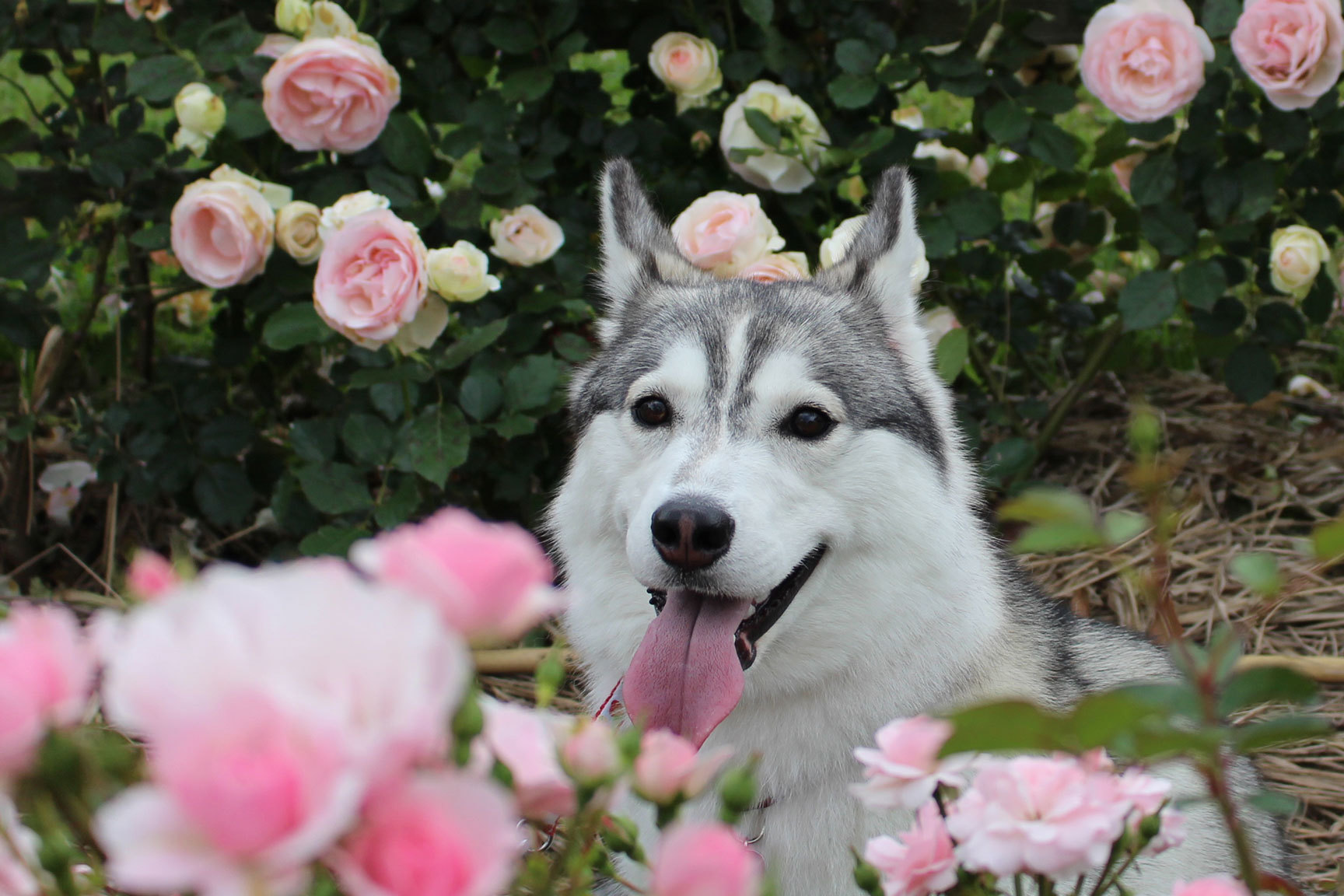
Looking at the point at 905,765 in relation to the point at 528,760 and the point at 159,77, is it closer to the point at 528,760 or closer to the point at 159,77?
the point at 528,760

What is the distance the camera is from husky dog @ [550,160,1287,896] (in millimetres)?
2211

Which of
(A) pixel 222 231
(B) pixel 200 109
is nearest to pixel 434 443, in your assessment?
(A) pixel 222 231

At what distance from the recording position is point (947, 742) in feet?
2.62

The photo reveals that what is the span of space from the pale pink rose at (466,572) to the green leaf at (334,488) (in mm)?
2640

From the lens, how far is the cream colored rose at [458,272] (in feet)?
9.48

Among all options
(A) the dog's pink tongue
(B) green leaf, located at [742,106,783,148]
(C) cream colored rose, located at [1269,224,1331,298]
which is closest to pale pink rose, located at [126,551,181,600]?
(A) the dog's pink tongue

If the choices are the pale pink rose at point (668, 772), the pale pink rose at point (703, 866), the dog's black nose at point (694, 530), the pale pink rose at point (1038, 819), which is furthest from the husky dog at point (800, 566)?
the pale pink rose at point (703, 866)

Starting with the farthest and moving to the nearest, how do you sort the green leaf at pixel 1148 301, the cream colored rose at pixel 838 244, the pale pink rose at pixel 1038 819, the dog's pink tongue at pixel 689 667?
1. the green leaf at pixel 1148 301
2. the cream colored rose at pixel 838 244
3. the dog's pink tongue at pixel 689 667
4. the pale pink rose at pixel 1038 819

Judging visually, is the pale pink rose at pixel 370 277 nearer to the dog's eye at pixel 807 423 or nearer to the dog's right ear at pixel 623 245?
the dog's right ear at pixel 623 245

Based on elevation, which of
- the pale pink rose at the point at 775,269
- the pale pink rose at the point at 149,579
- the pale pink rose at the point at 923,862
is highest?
the pale pink rose at the point at 149,579

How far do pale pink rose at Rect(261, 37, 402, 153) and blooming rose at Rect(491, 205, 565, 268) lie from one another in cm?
44

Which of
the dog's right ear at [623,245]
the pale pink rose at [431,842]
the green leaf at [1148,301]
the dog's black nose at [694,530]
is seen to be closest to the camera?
the pale pink rose at [431,842]

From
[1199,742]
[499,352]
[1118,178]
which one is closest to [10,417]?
[499,352]

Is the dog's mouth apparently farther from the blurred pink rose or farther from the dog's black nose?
the blurred pink rose
